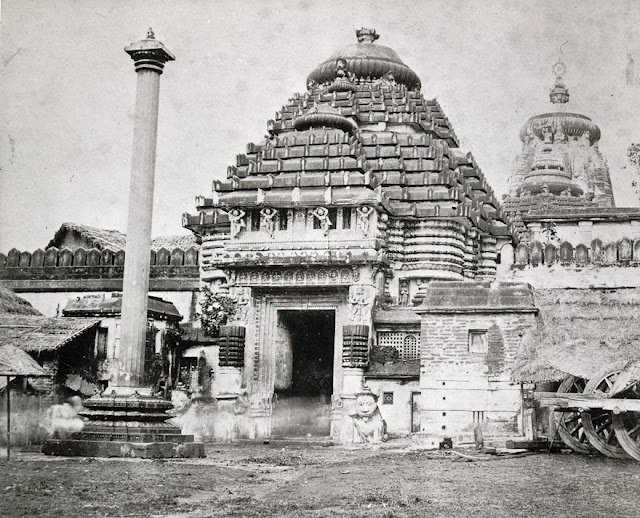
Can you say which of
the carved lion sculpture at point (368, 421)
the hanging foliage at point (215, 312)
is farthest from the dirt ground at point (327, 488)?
the hanging foliage at point (215, 312)

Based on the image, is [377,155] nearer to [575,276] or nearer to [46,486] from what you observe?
[575,276]

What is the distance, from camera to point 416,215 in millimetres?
30844

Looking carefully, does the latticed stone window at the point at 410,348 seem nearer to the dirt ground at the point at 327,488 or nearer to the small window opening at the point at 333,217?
the small window opening at the point at 333,217

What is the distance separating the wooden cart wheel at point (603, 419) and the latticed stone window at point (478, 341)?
16.5 ft

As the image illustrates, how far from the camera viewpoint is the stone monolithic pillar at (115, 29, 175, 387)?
19.6 meters

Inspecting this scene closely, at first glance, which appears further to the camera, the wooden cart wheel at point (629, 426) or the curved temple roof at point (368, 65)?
the curved temple roof at point (368, 65)

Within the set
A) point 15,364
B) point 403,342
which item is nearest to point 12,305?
point 403,342

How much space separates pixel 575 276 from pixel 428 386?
504 inches

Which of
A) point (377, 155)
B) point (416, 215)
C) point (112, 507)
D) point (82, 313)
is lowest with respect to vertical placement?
point (112, 507)

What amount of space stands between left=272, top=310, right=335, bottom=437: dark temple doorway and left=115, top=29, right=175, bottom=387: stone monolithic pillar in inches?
362

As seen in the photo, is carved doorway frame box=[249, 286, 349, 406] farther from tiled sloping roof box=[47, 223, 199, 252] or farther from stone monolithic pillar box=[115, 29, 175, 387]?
tiled sloping roof box=[47, 223, 199, 252]

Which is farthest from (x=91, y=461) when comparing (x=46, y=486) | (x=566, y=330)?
(x=566, y=330)

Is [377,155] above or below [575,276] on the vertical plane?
above

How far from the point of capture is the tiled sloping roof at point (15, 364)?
1766 centimetres
